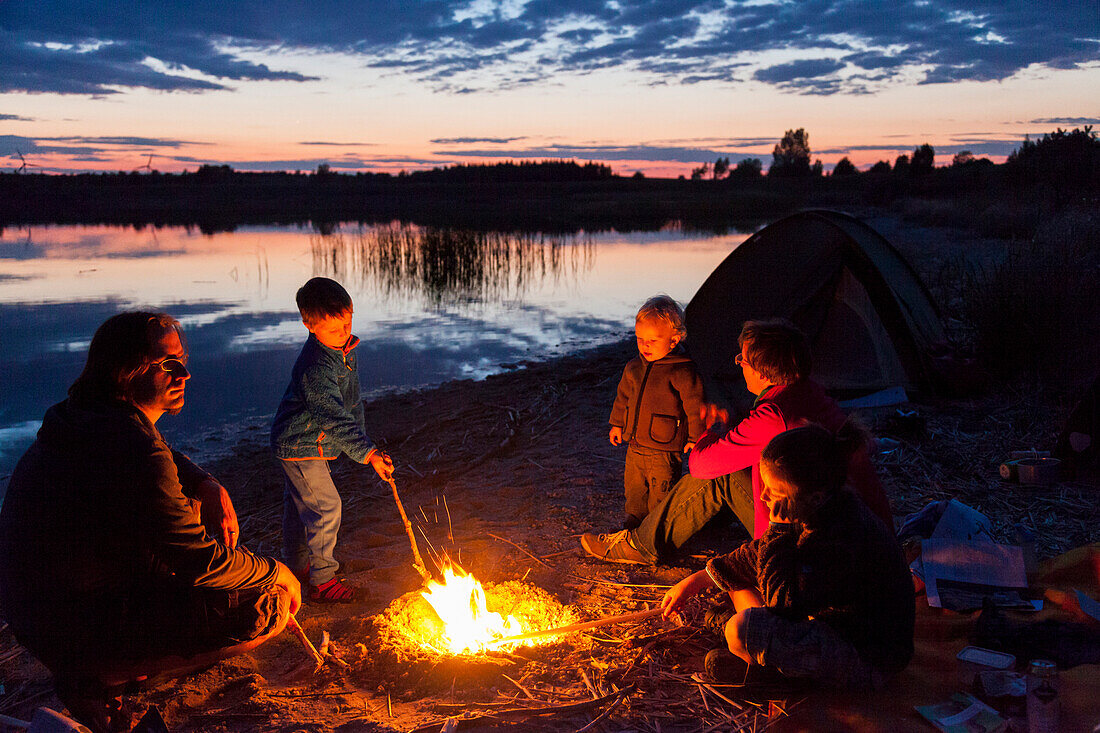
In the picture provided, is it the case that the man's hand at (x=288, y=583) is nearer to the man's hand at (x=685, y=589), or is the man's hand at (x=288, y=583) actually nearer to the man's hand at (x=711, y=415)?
the man's hand at (x=685, y=589)

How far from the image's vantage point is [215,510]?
129 inches

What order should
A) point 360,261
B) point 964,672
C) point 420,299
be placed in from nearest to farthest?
1. point 964,672
2. point 420,299
3. point 360,261

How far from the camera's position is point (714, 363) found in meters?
8.09

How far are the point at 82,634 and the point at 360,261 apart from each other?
57.7 ft

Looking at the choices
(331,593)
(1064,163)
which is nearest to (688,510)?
(331,593)

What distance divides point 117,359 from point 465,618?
1.94 metres

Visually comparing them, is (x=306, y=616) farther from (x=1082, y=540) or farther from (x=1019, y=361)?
(x=1019, y=361)

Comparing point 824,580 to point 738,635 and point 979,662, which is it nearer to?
point 738,635

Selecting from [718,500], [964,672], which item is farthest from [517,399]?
[964,672]

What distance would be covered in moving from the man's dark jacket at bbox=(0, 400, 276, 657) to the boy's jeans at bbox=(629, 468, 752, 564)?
244 cm

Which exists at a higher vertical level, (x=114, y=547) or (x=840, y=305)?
(x=840, y=305)

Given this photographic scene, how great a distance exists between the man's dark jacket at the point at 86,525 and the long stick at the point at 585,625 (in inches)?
59.3

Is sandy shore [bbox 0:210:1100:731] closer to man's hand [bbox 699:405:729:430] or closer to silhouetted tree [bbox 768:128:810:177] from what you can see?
man's hand [bbox 699:405:729:430]

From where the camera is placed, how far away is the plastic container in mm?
3075
